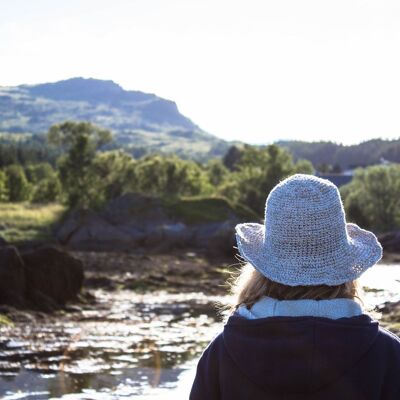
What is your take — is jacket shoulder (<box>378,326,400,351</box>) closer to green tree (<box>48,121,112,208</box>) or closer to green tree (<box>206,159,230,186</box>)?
green tree (<box>48,121,112,208</box>)

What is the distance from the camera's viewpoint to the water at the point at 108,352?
12.4m

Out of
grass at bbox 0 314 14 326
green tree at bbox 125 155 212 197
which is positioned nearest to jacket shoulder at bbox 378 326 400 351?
grass at bbox 0 314 14 326

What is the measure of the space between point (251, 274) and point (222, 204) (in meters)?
58.8

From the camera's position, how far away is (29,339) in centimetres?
1727

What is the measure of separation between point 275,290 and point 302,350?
31 centimetres

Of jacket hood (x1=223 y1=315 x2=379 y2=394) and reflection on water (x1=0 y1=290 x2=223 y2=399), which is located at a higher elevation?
jacket hood (x1=223 y1=315 x2=379 y2=394)

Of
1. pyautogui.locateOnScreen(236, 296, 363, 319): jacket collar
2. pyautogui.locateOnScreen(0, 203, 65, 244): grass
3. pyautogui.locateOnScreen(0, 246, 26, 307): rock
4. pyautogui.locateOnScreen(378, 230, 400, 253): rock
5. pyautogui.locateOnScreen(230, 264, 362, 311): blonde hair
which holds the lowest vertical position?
pyautogui.locateOnScreen(0, 203, 65, 244): grass

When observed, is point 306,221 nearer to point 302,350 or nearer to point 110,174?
point 302,350

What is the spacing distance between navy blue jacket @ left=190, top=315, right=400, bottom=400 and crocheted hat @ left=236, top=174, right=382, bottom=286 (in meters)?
0.18

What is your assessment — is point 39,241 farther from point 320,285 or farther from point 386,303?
point 320,285

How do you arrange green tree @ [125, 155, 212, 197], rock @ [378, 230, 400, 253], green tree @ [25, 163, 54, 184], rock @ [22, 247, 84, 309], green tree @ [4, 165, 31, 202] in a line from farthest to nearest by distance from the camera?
green tree @ [25, 163, 54, 184], green tree @ [4, 165, 31, 202], green tree @ [125, 155, 212, 197], rock @ [378, 230, 400, 253], rock @ [22, 247, 84, 309]

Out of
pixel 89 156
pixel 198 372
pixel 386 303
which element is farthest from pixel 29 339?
pixel 89 156

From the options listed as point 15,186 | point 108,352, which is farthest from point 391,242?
point 15,186

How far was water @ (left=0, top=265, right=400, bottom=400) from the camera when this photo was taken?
40.7 feet
